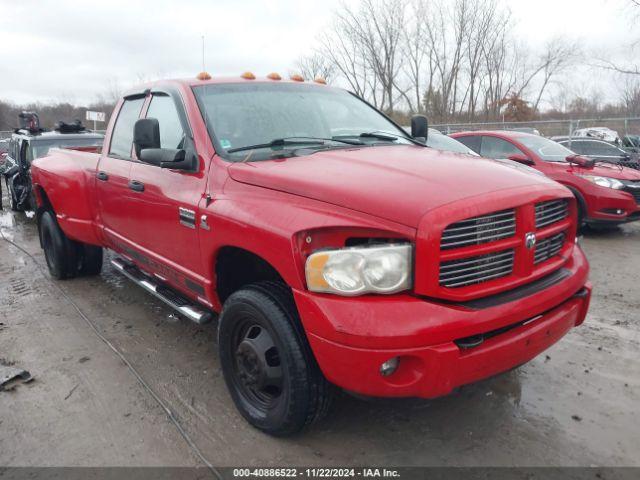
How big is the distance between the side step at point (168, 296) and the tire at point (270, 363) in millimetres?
401

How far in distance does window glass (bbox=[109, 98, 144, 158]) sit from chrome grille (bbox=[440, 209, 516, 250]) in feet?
9.32

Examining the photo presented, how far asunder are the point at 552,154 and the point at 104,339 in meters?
7.06

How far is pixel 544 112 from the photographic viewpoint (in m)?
36.6

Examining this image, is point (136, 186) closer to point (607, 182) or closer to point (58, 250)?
point (58, 250)

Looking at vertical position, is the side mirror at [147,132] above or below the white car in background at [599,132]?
below

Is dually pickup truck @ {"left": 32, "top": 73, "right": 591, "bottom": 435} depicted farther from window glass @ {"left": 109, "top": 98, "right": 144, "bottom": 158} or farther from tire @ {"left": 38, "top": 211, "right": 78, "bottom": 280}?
tire @ {"left": 38, "top": 211, "right": 78, "bottom": 280}

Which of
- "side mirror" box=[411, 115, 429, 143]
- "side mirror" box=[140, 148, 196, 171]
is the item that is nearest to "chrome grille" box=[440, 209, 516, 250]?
"side mirror" box=[140, 148, 196, 171]

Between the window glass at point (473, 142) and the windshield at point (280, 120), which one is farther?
the window glass at point (473, 142)

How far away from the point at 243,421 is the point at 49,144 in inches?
345

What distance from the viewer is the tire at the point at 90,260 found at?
5.54m

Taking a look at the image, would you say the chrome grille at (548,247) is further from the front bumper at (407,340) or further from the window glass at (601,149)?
the window glass at (601,149)

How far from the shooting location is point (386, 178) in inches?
93.7

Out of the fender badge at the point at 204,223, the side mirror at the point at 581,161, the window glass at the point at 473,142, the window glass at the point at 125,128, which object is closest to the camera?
the fender badge at the point at 204,223

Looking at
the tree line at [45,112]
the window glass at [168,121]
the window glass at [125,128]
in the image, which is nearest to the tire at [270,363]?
the window glass at [168,121]
